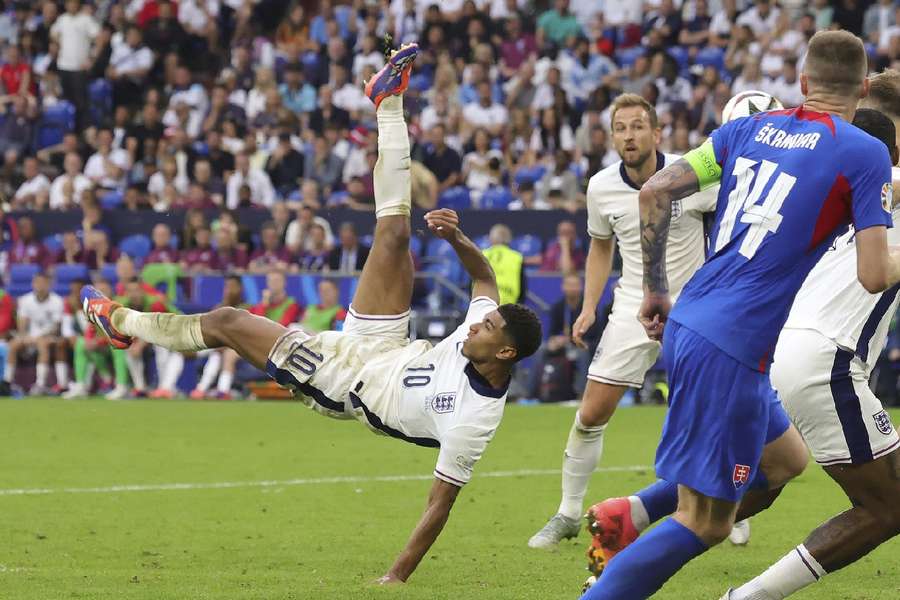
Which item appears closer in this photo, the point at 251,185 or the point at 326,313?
the point at 326,313

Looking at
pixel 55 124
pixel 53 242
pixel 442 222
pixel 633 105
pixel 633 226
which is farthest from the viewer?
pixel 55 124

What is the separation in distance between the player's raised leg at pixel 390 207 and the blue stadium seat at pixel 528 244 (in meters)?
12.0

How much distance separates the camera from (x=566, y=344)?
20.2 m

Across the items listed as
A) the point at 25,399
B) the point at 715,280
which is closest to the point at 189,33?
the point at 25,399

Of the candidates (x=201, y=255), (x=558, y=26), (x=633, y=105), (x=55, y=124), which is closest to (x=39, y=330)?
(x=201, y=255)

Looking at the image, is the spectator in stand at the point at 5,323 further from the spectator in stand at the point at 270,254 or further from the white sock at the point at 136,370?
the spectator in stand at the point at 270,254

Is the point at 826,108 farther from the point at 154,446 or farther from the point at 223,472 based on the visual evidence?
the point at 154,446

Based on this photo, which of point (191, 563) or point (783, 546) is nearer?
point (191, 563)

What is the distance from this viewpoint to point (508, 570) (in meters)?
8.33

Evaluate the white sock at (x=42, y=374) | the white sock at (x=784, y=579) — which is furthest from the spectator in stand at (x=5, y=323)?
the white sock at (x=784, y=579)

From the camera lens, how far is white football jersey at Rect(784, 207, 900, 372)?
22.3ft

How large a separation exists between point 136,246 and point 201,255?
1.47 meters

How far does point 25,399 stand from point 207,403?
2.64 m

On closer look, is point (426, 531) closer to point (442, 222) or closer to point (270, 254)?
point (442, 222)
